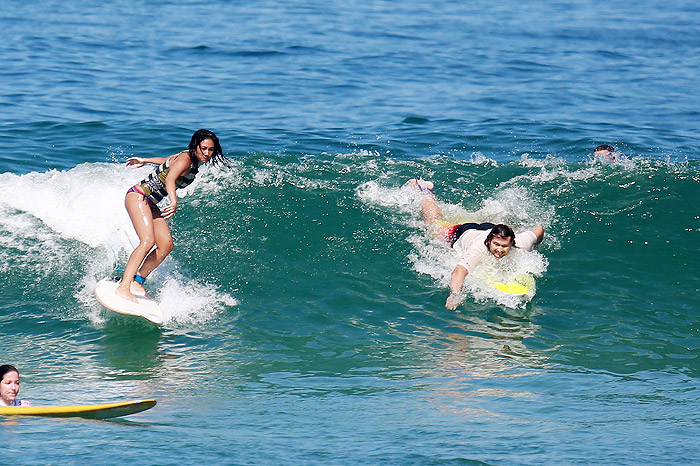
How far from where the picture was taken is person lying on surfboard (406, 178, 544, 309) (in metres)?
9.67

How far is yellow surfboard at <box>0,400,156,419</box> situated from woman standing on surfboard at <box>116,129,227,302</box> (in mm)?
2537

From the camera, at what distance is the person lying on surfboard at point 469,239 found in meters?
9.67

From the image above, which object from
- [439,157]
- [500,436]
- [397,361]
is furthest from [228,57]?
[500,436]

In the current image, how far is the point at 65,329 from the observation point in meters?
9.31

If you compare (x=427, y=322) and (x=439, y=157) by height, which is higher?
(x=439, y=157)

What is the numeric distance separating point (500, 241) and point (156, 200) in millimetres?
3612

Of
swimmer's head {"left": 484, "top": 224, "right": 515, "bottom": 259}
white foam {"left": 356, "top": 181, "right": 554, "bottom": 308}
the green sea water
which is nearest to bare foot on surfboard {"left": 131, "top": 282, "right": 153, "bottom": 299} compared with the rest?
the green sea water

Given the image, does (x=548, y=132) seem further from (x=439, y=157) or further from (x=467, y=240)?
(x=467, y=240)

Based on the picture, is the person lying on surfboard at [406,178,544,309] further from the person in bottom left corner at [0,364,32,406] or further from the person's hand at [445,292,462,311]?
the person in bottom left corner at [0,364,32,406]

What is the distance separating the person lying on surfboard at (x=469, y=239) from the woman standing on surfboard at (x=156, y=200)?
2806 millimetres

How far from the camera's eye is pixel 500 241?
31.7ft

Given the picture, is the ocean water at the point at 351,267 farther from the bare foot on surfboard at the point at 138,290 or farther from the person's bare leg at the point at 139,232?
the person's bare leg at the point at 139,232

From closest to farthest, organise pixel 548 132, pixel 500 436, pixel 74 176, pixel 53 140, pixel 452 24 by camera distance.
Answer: pixel 500 436
pixel 74 176
pixel 53 140
pixel 548 132
pixel 452 24

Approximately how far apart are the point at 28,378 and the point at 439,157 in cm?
866
